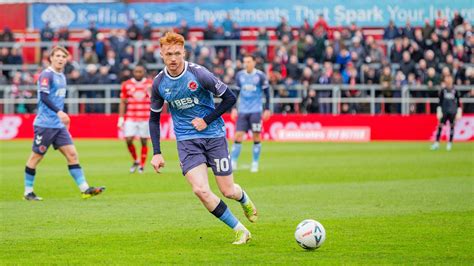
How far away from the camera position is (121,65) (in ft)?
124

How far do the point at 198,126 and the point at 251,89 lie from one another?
11.8m

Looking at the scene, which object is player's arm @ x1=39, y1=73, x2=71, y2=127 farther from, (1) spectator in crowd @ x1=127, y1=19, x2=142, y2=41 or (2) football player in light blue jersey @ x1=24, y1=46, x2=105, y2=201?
(1) spectator in crowd @ x1=127, y1=19, x2=142, y2=41

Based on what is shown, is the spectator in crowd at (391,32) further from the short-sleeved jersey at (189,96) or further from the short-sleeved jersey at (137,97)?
the short-sleeved jersey at (189,96)

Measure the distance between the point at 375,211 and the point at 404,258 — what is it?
177 inches

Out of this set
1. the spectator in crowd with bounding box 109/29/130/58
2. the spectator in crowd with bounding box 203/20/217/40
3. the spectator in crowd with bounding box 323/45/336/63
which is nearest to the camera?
the spectator in crowd with bounding box 323/45/336/63

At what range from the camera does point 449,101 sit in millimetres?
31922

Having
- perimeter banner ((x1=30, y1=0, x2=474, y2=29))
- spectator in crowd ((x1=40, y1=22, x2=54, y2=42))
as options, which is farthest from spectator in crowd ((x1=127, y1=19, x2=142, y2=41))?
spectator in crowd ((x1=40, y1=22, x2=54, y2=42))

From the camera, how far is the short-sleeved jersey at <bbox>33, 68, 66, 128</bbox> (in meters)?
16.2

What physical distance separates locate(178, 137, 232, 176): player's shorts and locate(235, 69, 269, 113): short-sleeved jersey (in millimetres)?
11337

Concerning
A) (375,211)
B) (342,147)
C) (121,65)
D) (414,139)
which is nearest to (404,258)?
(375,211)

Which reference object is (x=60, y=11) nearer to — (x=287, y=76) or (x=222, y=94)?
(x=287, y=76)

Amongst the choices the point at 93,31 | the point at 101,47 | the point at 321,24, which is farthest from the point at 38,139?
the point at 93,31

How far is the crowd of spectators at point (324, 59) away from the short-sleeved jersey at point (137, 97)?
1145 cm

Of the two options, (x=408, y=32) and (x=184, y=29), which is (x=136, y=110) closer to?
(x=184, y=29)
